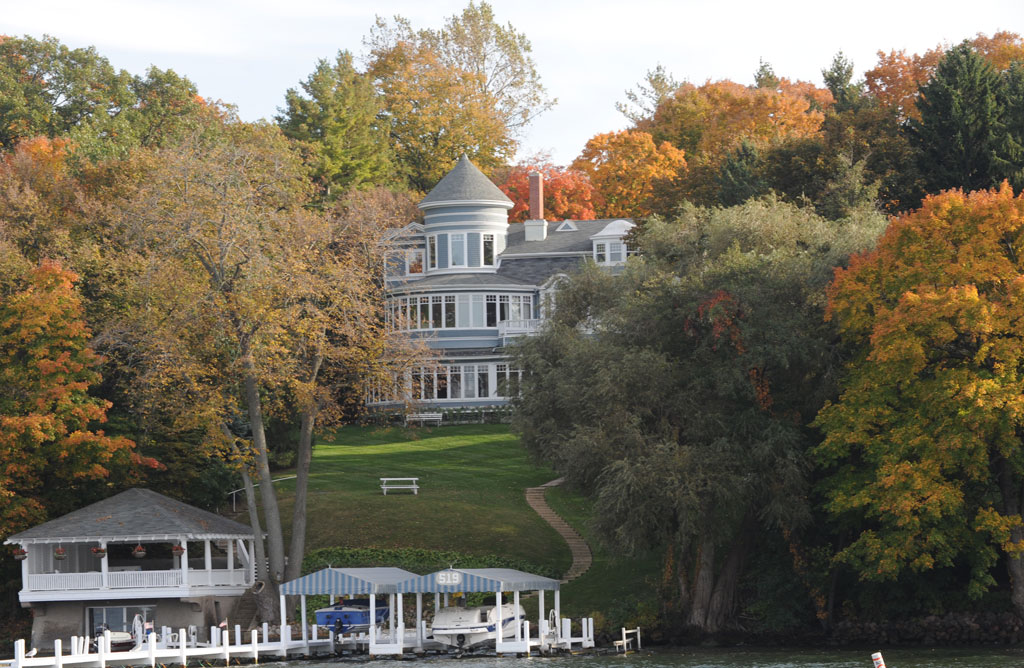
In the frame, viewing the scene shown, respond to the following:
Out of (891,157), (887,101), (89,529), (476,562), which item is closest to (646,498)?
(476,562)

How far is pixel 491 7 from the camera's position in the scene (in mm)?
98312

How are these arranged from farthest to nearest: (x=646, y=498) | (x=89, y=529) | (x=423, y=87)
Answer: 1. (x=423, y=87)
2. (x=89, y=529)
3. (x=646, y=498)

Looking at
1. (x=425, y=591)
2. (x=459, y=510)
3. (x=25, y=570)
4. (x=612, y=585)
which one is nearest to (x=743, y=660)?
(x=425, y=591)

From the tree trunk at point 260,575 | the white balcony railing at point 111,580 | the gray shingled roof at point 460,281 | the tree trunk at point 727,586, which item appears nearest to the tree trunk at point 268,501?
the tree trunk at point 260,575

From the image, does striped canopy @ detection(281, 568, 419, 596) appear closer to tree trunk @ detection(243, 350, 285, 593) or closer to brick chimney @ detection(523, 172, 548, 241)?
tree trunk @ detection(243, 350, 285, 593)

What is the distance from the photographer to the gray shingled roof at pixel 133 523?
1688 inches

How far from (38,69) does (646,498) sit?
59.2 meters

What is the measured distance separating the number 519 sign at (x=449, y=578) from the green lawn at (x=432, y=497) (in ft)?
27.2

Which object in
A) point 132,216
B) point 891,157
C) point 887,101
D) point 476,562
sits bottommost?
point 476,562

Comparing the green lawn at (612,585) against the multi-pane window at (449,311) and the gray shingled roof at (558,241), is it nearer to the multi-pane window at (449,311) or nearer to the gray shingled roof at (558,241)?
the multi-pane window at (449,311)

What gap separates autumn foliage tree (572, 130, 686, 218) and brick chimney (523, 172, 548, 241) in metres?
6.98

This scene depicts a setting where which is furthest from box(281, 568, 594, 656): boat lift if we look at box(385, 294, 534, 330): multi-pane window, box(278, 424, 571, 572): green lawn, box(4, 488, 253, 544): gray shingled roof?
box(385, 294, 534, 330): multi-pane window

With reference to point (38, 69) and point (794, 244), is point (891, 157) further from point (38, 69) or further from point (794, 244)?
point (38, 69)

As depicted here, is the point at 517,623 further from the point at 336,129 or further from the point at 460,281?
the point at 336,129
